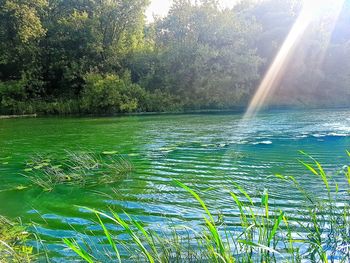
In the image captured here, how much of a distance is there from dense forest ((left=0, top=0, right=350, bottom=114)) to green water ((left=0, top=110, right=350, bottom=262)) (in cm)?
1569

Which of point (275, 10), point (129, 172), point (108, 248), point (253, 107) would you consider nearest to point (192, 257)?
point (108, 248)

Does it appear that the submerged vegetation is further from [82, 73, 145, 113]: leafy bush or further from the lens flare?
the lens flare

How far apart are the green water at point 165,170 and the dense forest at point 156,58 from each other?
15688 mm

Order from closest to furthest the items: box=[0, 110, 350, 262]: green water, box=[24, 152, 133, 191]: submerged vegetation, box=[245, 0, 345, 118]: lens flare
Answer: box=[0, 110, 350, 262]: green water → box=[24, 152, 133, 191]: submerged vegetation → box=[245, 0, 345, 118]: lens flare

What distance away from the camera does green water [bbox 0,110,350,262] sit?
519 cm

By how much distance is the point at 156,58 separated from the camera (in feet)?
116

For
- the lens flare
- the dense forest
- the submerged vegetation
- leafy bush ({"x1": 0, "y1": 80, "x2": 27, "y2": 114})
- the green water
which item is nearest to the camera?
the green water

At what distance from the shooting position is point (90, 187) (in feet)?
22.4

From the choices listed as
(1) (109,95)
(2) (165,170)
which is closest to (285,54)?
(1) (109,95)

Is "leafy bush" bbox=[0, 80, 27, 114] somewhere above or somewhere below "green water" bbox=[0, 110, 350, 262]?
above

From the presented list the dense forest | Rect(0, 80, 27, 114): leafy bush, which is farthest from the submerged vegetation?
Rect(0, 80, 27, 114): leafy bush

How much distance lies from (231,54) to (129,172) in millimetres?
26554

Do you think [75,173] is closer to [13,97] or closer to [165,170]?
[165,170]

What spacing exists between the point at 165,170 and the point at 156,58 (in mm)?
28240
